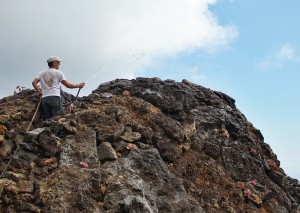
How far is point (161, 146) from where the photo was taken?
49.6 feet

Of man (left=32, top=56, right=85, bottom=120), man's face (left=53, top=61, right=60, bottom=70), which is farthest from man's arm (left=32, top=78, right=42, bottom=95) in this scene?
man's face (left=53, top=61, right=60, bottom=70)

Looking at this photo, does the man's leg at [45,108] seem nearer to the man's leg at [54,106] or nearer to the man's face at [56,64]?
the man's leg at [54,106]

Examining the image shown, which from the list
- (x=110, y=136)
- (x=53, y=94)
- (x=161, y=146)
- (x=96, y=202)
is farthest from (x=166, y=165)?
(x=53, y=94)

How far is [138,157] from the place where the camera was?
1381 centimetres

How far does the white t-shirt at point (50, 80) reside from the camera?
Answer: 1555cm

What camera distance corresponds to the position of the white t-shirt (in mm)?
15547

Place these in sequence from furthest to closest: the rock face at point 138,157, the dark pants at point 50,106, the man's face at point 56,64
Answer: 1. the man's face at point 56,64
2. the dark pants at point 50,106
3. the rock face at point 138,157

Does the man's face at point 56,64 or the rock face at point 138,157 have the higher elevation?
the man's face at point 56,64

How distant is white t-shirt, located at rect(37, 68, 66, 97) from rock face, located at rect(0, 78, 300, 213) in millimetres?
873

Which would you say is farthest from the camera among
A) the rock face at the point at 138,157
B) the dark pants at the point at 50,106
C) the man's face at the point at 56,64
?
the man's face at the point at 56,64

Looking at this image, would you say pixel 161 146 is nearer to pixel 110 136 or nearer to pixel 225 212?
pixel 110 136

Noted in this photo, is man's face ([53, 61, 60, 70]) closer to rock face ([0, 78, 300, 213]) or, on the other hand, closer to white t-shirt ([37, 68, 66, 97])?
white t-shirt ([37, 68, 66, 97])

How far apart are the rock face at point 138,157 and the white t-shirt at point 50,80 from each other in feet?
2.86

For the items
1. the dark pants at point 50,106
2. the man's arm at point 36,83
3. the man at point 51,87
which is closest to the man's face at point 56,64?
the man at point 51,87
